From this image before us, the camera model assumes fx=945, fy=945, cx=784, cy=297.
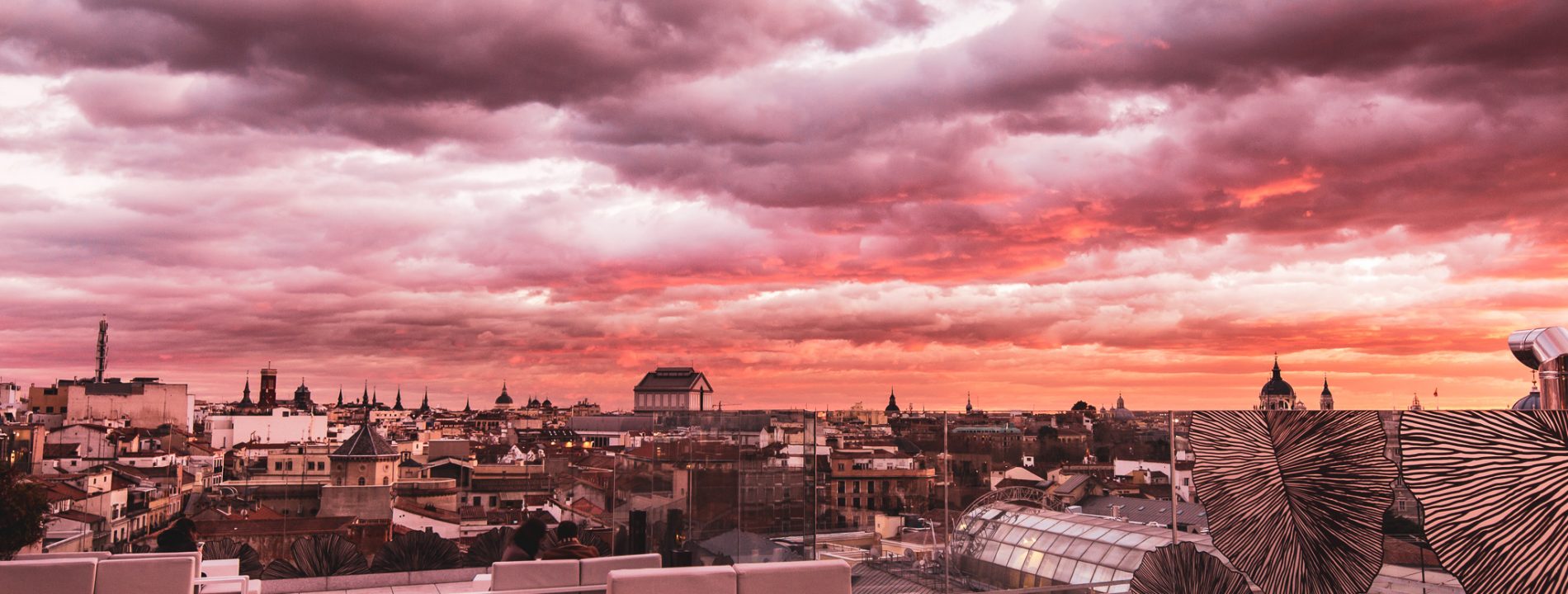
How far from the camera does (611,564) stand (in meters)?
4.77

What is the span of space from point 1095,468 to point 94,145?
14.0 meters

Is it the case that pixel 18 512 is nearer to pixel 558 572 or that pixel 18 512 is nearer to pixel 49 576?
pixel 49 576

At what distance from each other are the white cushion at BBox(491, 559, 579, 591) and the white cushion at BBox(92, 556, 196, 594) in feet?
4.46

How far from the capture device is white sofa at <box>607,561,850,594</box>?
12.3ft

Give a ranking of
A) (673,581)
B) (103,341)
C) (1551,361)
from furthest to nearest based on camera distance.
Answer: (103,341) < (1551,361) < (673,581)

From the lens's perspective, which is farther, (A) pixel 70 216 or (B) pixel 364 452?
(A) pixel 70 216

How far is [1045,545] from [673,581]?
3.11 metres

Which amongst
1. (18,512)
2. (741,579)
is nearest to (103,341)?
(18,512)

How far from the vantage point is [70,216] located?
14.4m

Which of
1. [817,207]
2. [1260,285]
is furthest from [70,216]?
[1260,285]

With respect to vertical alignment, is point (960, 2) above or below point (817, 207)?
above

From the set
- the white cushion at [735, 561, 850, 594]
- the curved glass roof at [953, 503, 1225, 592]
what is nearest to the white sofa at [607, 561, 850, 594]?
the white cushion at [735, 561, 850, 594]

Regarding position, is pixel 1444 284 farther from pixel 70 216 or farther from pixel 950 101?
pixel 70 216

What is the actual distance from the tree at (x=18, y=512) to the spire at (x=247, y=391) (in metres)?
11.5
